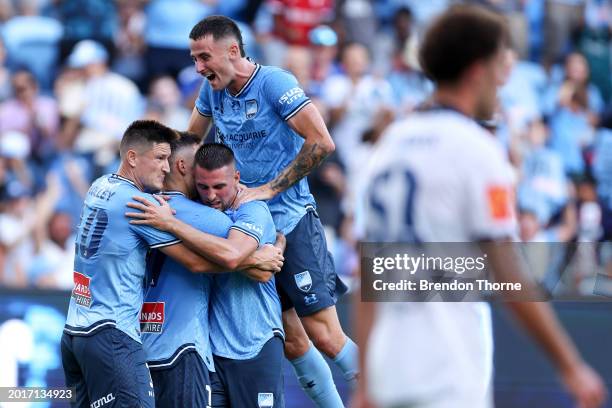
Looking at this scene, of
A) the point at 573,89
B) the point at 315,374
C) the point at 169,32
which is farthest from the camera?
the point at 573,89

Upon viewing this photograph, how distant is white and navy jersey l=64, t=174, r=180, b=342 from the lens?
576cm

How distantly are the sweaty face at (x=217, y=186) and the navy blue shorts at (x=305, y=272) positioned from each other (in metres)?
0.74

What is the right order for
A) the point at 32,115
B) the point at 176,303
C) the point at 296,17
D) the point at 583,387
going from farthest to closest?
the point at 296,17, the point at 32,115, the point at 176,303, the point at 583,387

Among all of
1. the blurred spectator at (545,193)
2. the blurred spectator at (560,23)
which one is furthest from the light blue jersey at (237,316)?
the blurred spectator at (560,23)

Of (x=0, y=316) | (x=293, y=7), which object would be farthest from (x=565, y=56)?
(x=0, y=316)

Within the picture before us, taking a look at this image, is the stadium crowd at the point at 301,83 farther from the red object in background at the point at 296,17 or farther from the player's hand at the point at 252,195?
the player's hand at the point at 252,195

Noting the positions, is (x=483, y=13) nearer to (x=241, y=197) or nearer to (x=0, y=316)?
(x=241, y=197)

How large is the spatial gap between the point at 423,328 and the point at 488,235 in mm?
353

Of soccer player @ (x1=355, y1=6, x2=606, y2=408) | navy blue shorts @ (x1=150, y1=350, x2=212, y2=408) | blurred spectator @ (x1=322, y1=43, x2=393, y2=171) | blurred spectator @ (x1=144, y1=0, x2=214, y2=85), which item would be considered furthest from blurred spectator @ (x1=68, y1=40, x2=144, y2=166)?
soccer player @ (x1=355, y1=6, x2=606, y2=408)

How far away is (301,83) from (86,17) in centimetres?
285

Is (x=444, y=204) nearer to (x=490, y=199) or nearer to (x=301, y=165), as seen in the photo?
(x=490, y=199)

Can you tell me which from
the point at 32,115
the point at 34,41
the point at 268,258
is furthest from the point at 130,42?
the point at 268,258

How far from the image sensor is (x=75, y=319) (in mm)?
5828

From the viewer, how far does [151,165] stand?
597 cm
